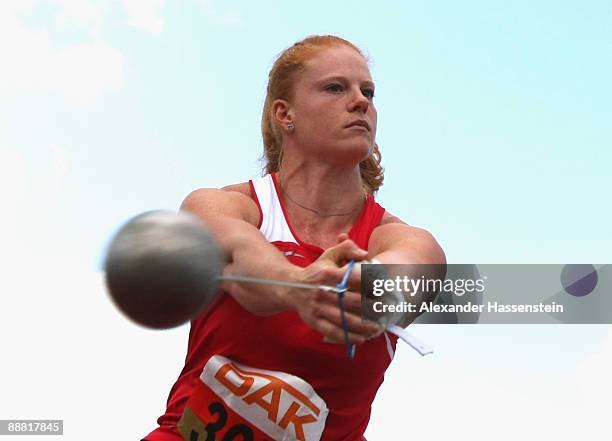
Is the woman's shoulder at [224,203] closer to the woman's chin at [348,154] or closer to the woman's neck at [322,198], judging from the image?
the woman's neck at [322,198]

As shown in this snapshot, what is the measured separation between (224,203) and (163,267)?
1.48 meters

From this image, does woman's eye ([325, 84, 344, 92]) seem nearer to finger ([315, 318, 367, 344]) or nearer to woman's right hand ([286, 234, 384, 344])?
woman's right hand ([286, 234, 384, 344])

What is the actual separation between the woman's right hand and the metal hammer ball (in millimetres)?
431

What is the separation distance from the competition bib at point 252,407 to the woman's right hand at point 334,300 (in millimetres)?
918

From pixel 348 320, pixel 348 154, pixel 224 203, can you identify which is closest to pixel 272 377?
pixel 224 203

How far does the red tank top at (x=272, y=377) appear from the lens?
503 cm

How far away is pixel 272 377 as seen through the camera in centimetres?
503

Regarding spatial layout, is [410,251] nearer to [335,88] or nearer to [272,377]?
[272,377]

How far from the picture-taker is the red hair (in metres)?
5.84

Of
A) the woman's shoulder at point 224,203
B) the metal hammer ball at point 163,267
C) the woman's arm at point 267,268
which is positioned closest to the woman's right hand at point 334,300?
the woman's arm at point 267,268

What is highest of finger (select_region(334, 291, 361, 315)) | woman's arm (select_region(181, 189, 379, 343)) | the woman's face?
the woman's face

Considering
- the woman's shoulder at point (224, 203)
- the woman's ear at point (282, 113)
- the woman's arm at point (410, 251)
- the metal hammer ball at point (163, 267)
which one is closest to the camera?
the metal hammer ball at point (163, 267)

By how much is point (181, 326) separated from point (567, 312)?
2.47 m

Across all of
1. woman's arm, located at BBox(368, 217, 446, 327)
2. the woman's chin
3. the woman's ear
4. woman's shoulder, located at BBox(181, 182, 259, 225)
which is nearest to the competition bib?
woman's arm, located at BBox(368, 217, 446, 327)
